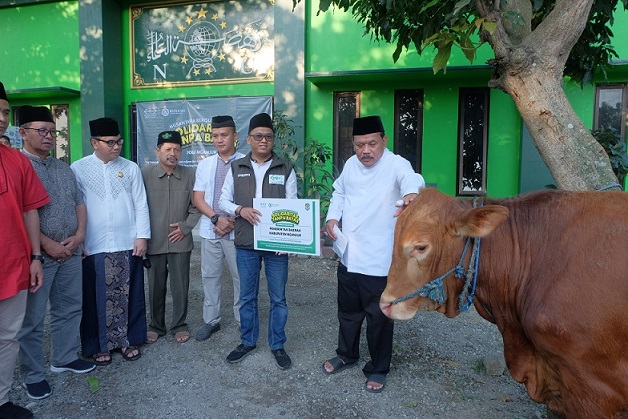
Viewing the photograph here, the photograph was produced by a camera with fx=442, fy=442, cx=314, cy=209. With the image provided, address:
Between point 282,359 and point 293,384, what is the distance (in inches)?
12.2

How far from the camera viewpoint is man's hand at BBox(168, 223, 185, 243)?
164 inches

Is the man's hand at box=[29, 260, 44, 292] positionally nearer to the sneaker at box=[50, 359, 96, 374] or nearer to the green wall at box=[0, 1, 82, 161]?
the sneaker at box=[50, 359, 96, 374]

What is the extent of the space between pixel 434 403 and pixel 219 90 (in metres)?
6.99

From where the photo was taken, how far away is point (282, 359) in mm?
3820

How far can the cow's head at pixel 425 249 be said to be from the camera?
2.13 meters

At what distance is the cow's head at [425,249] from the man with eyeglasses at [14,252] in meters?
2.37

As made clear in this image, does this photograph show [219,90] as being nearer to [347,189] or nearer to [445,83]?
[445,83]

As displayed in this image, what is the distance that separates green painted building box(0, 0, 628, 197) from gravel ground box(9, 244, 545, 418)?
387cm

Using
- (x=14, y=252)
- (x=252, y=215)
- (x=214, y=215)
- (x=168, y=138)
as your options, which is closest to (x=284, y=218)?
(x=252, y=215)

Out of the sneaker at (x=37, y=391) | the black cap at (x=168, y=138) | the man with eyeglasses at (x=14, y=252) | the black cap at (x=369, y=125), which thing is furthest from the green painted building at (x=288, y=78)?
the sneaker at (x=37, y=391)

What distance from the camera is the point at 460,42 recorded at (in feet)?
9.07

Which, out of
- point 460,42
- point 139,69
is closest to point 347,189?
point 460,42

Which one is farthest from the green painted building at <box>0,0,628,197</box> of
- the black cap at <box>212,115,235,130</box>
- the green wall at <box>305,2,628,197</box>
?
the black cap at <box>212,115,235,130</box>

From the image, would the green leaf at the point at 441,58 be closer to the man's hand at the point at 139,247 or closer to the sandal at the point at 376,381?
the sandal at the point at 376,381
